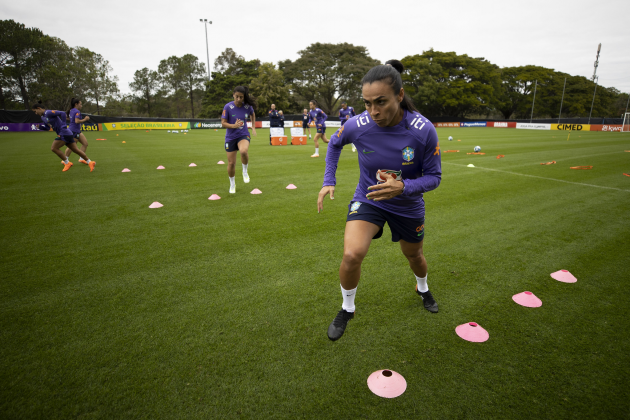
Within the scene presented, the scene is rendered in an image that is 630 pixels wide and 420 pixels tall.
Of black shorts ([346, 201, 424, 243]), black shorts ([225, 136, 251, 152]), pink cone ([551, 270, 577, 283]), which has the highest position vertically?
black shorts ([225, 136, 251, 152])

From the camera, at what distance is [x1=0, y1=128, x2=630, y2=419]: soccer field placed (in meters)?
2.05

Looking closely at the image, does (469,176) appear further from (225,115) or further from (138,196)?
(138,196)

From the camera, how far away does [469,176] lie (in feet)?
30.2

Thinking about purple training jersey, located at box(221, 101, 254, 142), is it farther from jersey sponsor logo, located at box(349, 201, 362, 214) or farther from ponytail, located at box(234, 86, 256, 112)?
jersey sponsor logo, located at box(349, 201, 362, 214)

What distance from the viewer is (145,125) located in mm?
38031

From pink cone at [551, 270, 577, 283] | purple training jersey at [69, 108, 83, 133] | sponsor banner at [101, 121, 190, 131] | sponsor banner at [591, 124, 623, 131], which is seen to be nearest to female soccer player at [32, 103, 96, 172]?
purple training jersey at [69, 108, 83, 133]

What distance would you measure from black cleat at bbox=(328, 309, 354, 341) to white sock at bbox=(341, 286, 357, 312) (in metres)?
0.04

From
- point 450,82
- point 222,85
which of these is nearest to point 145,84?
point 222,85

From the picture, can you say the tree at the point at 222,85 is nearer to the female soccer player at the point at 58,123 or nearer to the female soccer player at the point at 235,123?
the female soccer player at the point at 58,123

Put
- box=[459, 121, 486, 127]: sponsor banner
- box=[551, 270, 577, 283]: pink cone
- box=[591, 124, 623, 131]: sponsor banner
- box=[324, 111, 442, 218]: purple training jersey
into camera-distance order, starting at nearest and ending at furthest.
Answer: box=[324, 111, 442, 218]: purple training jersey
box=[551, 270, 577, 283]: pink cone
box=[591, 124, 623, 131]: sponsor banner
box=[459, 121, 486, 127]: sponsor banner

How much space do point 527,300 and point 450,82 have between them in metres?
64.7

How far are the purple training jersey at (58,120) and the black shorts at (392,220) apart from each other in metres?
11.6

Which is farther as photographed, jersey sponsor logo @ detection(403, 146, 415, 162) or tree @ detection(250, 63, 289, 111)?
tree @ detection(250, 63, 289, 111)

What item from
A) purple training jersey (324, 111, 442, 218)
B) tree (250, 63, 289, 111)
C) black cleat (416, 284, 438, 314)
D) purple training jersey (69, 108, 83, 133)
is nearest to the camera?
purple training jersey (324, 111, 442, 218)
